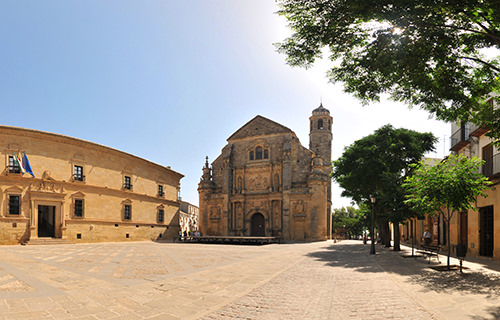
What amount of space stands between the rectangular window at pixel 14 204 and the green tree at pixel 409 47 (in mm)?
25127

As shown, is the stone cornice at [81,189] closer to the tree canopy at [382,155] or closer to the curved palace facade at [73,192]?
the curved palace facade at [73,192]

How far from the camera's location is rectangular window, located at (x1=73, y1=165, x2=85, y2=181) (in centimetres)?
2848

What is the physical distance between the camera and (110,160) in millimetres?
31938

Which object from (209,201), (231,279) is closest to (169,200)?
(209,201)

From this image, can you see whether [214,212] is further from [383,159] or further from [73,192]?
[383,159]

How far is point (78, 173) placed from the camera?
2875 centimetres

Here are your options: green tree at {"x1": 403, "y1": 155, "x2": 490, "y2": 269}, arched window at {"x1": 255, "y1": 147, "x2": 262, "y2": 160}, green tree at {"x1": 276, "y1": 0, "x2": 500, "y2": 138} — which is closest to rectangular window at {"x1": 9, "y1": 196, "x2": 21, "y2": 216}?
green tree at {"x1": 276, "y1": 0, "x2": 500, "y2": 138}

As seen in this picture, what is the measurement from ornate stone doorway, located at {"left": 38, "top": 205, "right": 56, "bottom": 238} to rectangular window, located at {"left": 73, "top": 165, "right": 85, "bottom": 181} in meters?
3.02

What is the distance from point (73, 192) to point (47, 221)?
3.87m

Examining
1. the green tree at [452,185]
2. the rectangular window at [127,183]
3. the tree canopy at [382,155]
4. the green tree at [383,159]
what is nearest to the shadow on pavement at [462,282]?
the green tree at [452,185]

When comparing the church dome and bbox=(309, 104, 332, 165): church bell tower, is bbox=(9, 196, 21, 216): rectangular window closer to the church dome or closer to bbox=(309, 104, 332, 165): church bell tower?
bbox=(309, 104, 332, 165): church bell tower

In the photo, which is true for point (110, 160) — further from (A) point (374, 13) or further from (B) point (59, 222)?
(A) point (374, 13)

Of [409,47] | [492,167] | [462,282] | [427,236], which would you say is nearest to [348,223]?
[427,236]

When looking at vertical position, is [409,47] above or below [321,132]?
below
